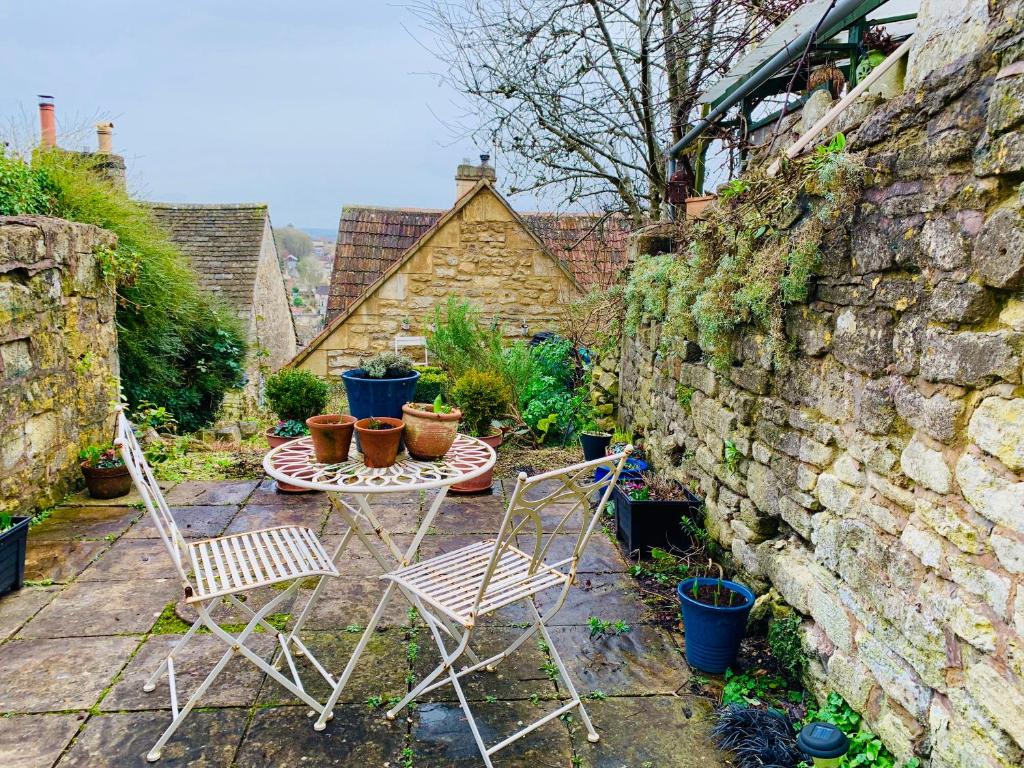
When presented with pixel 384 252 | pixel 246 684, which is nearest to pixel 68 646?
pixel 246 684

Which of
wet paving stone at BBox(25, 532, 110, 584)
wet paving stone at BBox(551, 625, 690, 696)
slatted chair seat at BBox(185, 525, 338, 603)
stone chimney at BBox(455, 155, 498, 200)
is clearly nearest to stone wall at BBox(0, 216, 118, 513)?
wet paving stone at BBox(25, 532, 110, 584)

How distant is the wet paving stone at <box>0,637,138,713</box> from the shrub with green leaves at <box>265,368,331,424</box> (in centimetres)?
259

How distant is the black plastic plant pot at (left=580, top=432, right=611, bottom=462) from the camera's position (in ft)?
18.0

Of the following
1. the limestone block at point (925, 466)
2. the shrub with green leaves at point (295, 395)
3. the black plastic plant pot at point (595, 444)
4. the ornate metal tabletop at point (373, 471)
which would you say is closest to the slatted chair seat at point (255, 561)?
the ornate metal tabletop at point (373, 471)

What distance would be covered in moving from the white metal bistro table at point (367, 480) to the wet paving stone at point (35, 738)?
0.83 meters

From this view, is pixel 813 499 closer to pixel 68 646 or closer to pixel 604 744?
pixel 604 744

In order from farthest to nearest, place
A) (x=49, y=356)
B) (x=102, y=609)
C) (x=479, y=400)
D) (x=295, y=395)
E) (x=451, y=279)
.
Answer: (x=451, y=279)
(x=479, y=400)
(x=295, y=395)
(x=49, y=356)
(x=102, y=609)

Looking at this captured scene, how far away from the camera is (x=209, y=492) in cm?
507

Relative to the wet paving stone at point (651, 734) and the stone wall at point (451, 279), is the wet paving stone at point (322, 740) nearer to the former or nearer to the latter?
the wet paving stone at point (651, 734)

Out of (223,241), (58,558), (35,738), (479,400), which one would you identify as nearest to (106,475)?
(58,558)

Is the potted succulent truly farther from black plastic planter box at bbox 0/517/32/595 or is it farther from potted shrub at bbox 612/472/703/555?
black plastic planter box at bbox 0/517/32/595

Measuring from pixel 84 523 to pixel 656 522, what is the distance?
3639 mm

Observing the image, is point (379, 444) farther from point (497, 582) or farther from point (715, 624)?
point (715, 624)

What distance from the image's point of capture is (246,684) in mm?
2770
